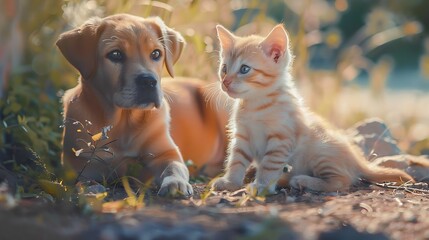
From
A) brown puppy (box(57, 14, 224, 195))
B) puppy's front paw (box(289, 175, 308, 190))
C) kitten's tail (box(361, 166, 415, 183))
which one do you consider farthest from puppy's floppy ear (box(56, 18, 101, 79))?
kitten's tail (box(361, 166, 415, 183))

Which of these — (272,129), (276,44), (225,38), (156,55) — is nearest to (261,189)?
(272,129)

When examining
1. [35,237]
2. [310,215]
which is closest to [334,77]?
[310,215]

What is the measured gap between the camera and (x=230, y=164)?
12.5ft

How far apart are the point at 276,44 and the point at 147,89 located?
707 millimetres

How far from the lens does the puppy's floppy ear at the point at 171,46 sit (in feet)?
13.6

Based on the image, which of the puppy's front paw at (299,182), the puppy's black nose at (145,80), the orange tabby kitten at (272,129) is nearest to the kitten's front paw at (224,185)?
the orange tabby kitten at (272,129)

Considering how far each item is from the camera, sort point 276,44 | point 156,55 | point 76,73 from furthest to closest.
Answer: point 76,73 < point 156,55 < point 276,44

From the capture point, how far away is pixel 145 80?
150 inches

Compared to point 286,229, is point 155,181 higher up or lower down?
lower down

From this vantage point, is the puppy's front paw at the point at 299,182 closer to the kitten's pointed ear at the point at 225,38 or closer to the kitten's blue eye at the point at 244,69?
the kitten's blue eye at the point at 244,69

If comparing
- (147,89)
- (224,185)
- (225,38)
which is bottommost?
(224,185)

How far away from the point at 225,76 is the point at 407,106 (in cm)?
532

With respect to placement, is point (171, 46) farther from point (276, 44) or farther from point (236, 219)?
point (236, 219)

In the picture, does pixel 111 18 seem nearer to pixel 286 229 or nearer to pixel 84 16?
pixel 84 16
